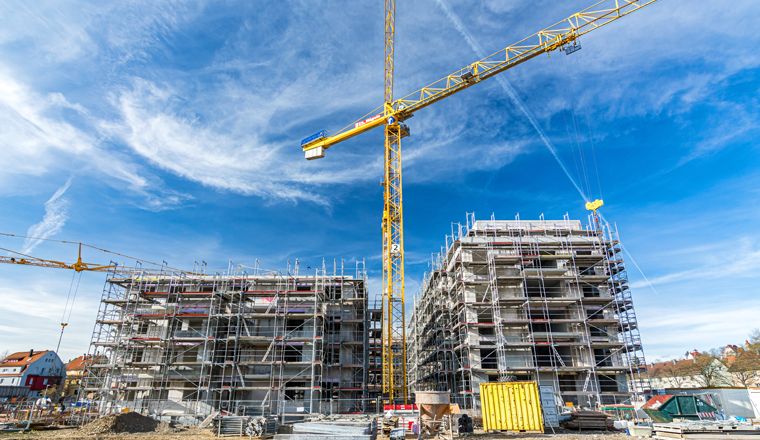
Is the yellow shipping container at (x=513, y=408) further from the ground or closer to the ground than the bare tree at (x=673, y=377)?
closer to the ground

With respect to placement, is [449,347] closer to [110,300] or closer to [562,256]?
[562,256]

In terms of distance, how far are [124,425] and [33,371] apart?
5888cm

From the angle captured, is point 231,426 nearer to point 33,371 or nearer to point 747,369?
point 747,369

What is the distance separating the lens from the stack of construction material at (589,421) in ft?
66.5

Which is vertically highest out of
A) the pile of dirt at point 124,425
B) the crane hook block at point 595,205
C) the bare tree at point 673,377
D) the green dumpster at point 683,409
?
the crane hook block at point 595,205

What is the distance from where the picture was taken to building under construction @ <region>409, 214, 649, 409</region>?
103ft

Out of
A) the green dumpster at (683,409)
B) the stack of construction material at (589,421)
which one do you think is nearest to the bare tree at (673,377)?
the green dumpster at (683,409)

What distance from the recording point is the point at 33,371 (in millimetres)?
63188

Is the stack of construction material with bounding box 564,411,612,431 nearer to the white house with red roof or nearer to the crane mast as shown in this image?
the crane mast

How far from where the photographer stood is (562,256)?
111 ft

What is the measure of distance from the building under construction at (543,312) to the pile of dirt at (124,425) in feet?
64.3

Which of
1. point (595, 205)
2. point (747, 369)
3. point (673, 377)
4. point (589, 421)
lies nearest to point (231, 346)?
point (589, 421)

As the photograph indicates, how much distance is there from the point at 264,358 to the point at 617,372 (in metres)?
26.8

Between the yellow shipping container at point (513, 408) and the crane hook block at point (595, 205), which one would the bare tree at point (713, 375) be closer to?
the crane hook block at point (595, 205)
